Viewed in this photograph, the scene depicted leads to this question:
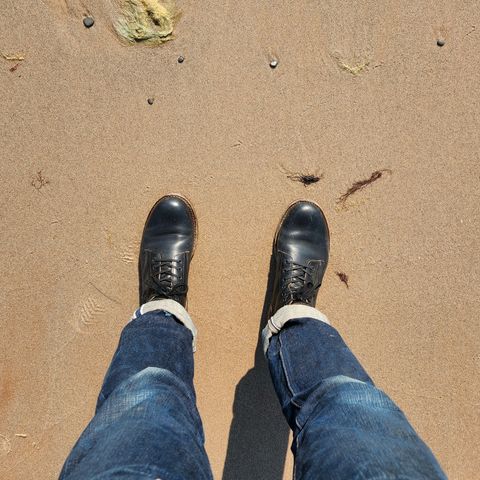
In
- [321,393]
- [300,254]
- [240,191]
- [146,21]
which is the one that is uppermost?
[146,21]

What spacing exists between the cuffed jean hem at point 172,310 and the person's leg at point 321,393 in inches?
11.3

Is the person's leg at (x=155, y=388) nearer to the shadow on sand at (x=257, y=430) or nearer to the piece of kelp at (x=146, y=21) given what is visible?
the shadow on sand at (x=257, y=430)

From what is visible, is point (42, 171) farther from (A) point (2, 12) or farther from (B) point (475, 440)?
(B) point (475, 440)

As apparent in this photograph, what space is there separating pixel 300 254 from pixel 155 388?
0.75 m

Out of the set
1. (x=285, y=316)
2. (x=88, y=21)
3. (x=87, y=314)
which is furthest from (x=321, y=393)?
(x=88, y=21)

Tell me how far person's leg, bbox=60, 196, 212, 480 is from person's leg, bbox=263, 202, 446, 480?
299 mm

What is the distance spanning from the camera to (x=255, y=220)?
1672mm

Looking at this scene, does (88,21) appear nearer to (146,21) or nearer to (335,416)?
(146,21)

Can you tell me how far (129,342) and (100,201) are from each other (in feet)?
1.86

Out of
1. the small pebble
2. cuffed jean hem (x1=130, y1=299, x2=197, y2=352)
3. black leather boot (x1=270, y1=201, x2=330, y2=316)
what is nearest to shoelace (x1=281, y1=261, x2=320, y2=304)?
black leather boot (x1=270, y1=201, x2=330, y2=316)

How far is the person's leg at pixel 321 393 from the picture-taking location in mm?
1031

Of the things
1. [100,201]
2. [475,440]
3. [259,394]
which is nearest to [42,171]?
[100,201]

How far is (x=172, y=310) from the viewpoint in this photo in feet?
5.17

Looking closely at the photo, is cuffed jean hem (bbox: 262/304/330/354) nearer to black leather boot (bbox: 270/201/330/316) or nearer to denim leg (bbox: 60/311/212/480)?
black leather boot (bbox: 270/201/330/316)
